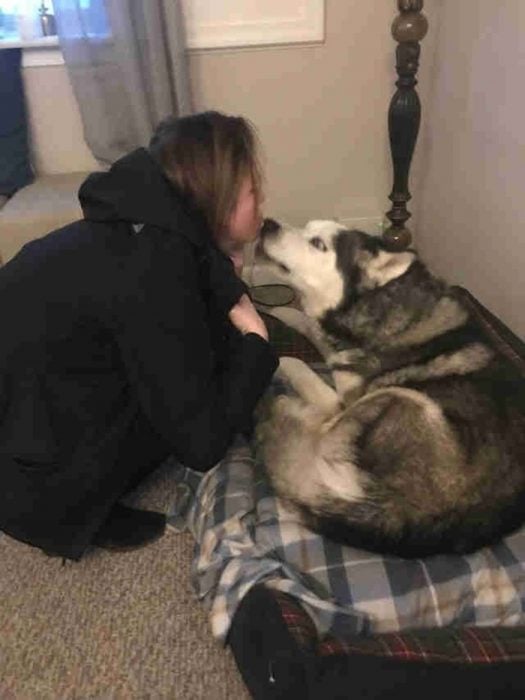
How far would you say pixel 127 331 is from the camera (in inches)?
51.8

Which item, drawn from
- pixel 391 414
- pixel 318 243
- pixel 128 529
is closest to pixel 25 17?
pixel 318 243

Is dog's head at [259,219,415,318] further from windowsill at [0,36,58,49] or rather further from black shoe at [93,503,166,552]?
windowsill at [0,36,58,49]

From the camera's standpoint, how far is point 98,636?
1.50 meters

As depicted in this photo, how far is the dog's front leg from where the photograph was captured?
1.82m

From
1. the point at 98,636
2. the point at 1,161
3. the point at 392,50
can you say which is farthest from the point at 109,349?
the point at 392,50

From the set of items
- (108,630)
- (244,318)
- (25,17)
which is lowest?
(108,630)

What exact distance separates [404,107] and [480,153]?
35 cm

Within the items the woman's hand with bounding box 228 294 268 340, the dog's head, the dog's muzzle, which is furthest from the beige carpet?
the dog's muzzle

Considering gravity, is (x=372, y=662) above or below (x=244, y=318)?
below

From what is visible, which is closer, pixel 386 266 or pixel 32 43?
pixel 386 266

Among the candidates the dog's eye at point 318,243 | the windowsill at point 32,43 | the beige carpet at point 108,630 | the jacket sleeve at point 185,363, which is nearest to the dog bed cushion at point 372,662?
the beige carpet at point 108,630

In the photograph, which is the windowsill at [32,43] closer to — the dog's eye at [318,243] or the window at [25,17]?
the window at [25,17]

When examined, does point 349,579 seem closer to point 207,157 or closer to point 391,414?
point 391,414

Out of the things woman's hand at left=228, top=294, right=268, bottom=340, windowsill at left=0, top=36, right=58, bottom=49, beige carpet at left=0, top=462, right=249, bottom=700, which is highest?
windowsill at left=0, top=36, right=58, bottom=49
